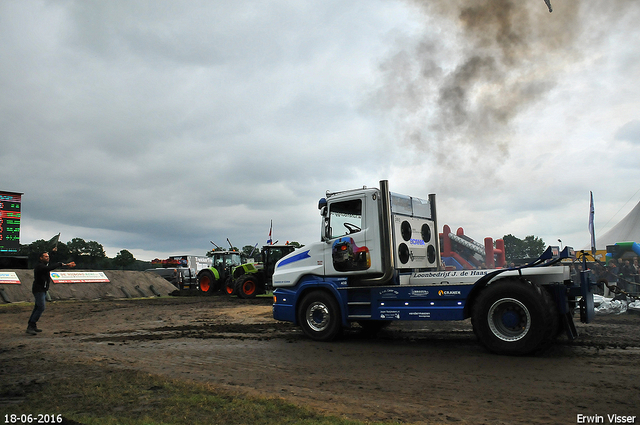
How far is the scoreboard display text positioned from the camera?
78.7 feet

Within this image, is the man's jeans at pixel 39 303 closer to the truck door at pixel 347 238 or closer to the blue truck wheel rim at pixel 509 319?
the truck door at pixel 347 238

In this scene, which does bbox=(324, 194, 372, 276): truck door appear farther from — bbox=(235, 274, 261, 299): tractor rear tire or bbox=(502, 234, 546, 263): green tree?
bbox=(502, 234, 546, 263): green tree

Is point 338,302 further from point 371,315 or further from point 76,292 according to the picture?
point 76,292

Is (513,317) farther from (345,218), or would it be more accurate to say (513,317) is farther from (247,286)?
(247,286)

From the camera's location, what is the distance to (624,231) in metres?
39.4

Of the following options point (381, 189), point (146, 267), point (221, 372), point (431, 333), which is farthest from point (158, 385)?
point (146, 267)

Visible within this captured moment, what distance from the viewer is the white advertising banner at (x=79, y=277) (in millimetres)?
25125

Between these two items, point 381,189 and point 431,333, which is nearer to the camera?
point 381,189

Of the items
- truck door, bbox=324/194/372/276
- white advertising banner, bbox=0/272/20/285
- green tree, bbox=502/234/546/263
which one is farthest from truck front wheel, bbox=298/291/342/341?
green tree, bbox=502/234/546/263

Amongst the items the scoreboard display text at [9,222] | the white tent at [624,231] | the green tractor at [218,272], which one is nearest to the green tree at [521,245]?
the white tent at [624,231]

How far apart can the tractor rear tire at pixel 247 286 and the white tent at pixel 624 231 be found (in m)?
30.4

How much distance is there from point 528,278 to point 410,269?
101 inches

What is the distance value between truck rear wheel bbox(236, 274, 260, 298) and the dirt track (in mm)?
11321

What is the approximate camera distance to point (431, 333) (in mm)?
10578
